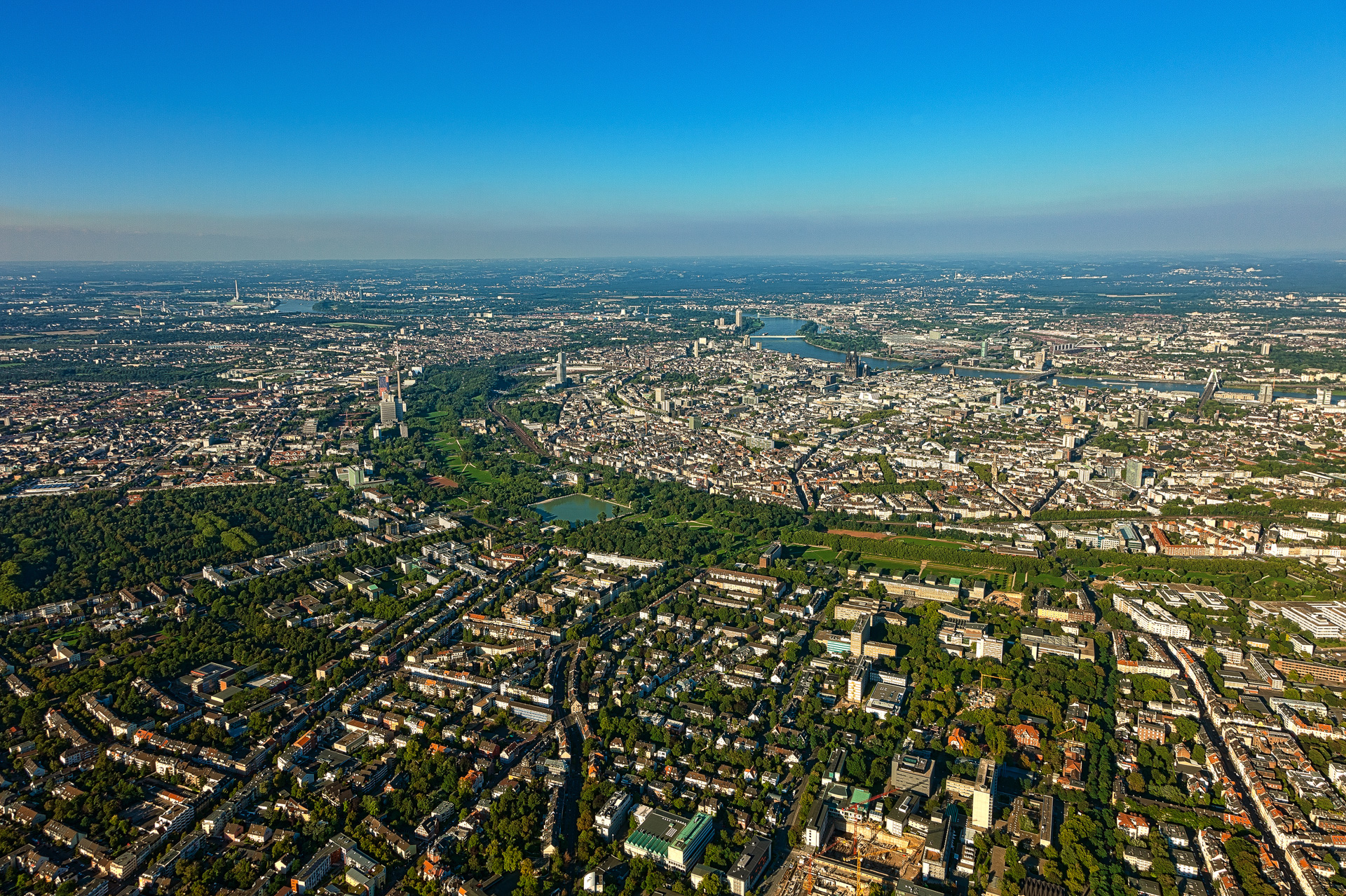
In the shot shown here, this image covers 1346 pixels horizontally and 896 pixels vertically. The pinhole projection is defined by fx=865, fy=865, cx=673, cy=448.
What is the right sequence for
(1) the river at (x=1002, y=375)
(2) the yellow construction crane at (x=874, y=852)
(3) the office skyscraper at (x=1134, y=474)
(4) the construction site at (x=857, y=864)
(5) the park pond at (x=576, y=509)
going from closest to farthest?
1. (4) the construction site at (x=857, y=864)
2. (2) the yellow construction crane at (x=874, y=852)
3. (5) the park pond at (x=576, y=509)
4. (3) the office skyscraper at (x=1134, y=474)
5. (1) the river at (x=1002, y=375)

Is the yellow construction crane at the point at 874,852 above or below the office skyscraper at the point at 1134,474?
below

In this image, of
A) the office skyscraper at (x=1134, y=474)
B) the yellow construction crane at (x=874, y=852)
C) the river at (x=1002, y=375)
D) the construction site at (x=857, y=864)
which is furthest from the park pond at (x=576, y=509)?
the river at (x=1002, y=375)

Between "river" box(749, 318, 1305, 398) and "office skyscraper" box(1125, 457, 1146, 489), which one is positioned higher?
"river" box(749, 318, 1305, 398)

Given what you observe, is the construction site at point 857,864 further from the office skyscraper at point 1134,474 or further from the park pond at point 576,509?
the office skyscraper at point 1134,474

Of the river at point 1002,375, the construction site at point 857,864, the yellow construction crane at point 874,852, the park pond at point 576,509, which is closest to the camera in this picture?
the construction site at point 857,864

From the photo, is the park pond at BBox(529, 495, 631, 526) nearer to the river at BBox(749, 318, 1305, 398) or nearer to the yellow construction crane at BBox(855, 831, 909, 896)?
the yellow construction crane at BBox(855, 831, 909, 896)

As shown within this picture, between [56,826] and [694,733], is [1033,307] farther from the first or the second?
[56,826]

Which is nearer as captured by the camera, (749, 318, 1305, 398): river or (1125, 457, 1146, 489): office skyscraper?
(1125, 457, 1146, 489): office skyscraper

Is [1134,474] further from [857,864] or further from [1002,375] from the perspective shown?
[1002,375]

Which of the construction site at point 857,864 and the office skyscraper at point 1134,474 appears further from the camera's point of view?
the office skyscraper at point 1134,474

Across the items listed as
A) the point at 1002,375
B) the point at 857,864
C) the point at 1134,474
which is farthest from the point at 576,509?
the point at 1002,375

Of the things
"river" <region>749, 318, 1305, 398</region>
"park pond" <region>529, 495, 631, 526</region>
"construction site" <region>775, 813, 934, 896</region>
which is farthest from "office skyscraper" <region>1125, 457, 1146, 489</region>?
"construction site" <region>775, 813, 934, 896</region>

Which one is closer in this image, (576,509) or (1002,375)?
(576,509)

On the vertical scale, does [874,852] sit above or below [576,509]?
below
